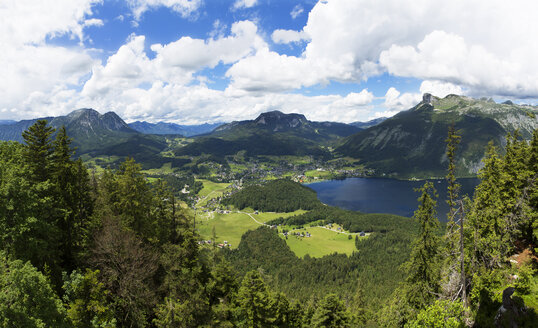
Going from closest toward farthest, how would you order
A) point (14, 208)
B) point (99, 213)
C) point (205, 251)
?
1. point (14, 208)
2. point (99, 213)
3. point (205, 251)

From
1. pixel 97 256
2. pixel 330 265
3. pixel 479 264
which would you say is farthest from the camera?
pixel 330 265

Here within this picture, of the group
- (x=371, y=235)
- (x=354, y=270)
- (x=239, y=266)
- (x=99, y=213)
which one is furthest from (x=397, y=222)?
(x=99, y=213)

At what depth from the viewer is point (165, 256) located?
29.0 m

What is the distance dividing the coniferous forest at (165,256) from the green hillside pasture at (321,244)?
438 ft

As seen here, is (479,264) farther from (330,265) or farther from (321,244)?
(321,244)

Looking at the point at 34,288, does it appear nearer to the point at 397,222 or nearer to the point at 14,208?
the point at 14,208

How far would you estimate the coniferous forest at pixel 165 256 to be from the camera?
766 inches

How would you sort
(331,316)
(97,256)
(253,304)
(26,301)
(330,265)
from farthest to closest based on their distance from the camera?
1. (330,265)
2. (331,316)
3. (253,304)
4. (97,256)
5. (26,301)

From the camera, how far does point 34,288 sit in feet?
56.4

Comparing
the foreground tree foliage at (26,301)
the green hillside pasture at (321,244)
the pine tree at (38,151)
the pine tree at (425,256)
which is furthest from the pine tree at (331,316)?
the green hillside pasture at (321,244)

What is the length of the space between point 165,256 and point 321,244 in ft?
534

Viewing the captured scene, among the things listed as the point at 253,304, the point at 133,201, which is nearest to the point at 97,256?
the point at 133,201

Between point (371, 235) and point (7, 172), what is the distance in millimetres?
189349

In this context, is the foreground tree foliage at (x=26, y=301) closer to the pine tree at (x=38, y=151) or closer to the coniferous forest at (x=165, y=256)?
the coniferous forest at (x=165, y=256)
